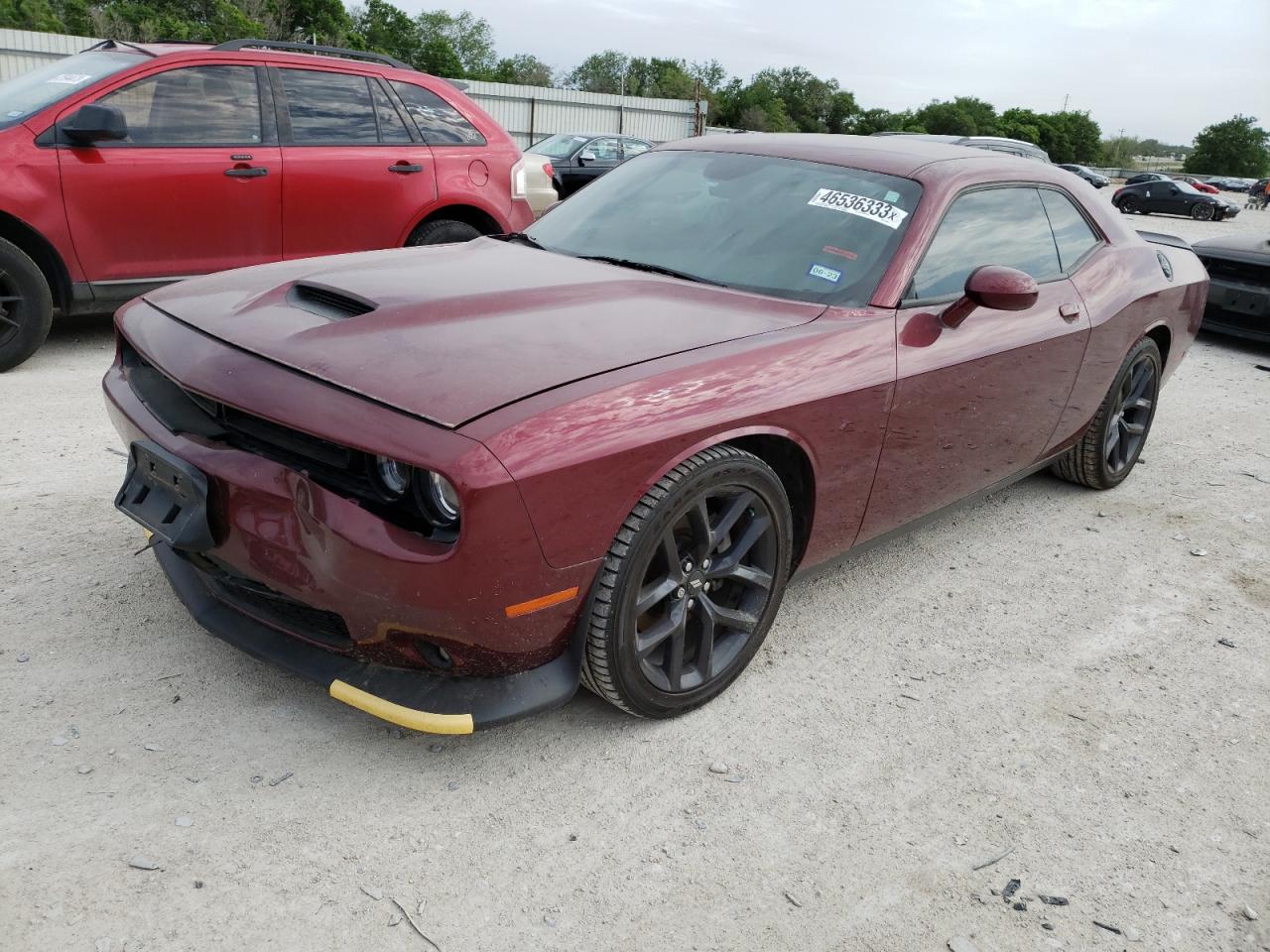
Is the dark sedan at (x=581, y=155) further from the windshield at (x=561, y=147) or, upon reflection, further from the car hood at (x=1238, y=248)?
the car hood at (x=1238, y=248)

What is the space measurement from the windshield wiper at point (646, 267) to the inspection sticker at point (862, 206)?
1.59 ft

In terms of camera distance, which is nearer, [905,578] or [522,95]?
[905,578]

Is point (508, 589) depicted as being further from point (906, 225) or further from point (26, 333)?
point (26, 333)

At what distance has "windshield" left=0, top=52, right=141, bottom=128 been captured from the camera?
5.25 meters

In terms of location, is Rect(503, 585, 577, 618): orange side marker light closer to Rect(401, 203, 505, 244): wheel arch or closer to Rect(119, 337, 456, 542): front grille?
Rect(119, 337, 456, 542): front grille

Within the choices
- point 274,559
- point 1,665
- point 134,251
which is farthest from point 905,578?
point 134,251

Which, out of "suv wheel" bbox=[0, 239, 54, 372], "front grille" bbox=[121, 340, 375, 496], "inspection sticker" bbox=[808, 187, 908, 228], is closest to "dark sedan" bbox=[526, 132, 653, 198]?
"suv wheel" bbox=[0, 239, 54, 372]

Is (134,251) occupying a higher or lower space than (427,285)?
lower

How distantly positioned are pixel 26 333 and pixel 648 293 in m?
3.90

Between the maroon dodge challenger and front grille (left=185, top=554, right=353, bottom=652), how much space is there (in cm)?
1

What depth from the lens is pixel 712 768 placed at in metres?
2.62

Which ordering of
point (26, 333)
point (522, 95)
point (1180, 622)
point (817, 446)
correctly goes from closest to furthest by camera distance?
point (817, 446) < point (1180, 622) < point (26, 333) < point (522, 95)

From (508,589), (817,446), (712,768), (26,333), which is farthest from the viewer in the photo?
(26,333)

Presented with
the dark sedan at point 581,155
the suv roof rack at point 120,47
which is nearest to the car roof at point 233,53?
the suv roof rack at point 120,47
